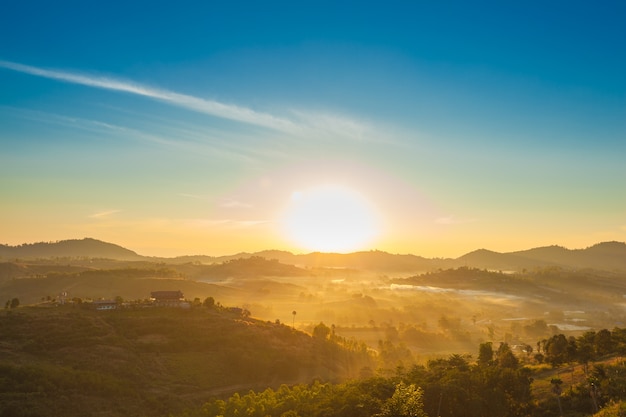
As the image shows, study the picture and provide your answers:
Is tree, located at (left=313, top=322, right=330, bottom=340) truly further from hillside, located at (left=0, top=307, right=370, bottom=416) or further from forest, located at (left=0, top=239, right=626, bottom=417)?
hillside, located at (left=0, top=307, right=370, bottom=416)

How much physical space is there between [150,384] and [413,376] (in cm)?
7298

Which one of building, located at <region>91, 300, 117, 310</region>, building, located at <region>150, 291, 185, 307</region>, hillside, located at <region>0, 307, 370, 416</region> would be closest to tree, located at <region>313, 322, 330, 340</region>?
hillside, located at <region>0, 307, 370, 416</region>

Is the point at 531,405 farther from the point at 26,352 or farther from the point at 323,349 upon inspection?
the point at 26,352

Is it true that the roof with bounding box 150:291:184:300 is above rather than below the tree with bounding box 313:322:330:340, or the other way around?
above

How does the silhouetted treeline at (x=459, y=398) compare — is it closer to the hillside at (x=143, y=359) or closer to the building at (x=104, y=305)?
the hillside at (x=143, y=359)

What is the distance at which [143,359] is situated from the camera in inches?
4850

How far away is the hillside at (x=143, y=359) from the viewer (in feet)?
304

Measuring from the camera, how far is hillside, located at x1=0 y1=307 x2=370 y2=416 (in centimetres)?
9269

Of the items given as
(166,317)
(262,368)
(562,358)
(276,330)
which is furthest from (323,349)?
(562,358)

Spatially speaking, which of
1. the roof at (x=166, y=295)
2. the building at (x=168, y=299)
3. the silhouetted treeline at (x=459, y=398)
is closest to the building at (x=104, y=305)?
the building at (x=168, y=299)

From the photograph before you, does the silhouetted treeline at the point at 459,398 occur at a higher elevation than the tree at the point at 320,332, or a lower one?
higher

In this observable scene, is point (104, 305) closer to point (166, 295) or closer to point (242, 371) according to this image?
point (166, 295)

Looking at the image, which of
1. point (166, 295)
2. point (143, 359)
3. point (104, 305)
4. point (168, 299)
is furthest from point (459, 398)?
point (166, 295)

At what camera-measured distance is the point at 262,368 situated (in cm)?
13462
